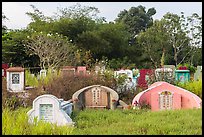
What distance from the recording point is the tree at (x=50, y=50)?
561 inches

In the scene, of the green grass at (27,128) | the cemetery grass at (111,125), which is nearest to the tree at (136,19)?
the cemetery grass at (111,125)

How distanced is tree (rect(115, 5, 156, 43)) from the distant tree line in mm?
1454

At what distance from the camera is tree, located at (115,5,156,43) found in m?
24.0

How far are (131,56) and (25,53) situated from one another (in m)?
6.19

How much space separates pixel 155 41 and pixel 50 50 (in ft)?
28.2

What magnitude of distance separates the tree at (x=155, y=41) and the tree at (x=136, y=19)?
2745mm

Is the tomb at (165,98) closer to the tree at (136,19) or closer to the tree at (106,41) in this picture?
the tree at (106,41)

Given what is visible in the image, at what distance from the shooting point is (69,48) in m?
15.5

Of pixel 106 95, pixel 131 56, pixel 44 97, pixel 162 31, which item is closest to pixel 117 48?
pixel 131 56

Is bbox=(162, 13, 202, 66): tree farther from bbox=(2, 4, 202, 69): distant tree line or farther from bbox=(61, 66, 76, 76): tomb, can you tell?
bbox=(61, 66, 76, 76): tomb

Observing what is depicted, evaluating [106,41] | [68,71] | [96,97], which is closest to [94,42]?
[106,41]

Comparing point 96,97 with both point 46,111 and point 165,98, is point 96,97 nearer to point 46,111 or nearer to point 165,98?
point 165,98

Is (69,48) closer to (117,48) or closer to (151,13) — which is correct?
(117,48)

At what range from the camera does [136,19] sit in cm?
2398
